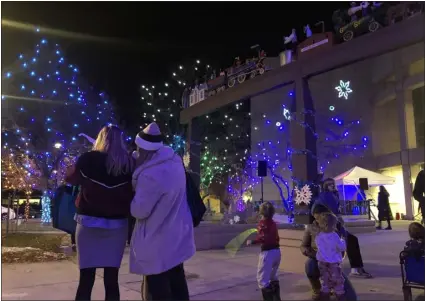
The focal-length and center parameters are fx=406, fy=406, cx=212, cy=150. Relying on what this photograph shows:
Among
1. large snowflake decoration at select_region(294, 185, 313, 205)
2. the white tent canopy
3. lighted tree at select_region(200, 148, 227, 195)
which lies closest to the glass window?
the white tent canopy

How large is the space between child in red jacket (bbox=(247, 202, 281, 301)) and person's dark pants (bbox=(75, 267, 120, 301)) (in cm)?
180

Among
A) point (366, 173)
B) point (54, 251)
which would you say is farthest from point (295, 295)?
point (366, 173)

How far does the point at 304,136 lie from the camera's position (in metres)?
8.62

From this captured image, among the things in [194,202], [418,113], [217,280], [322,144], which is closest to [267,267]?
[217,280]

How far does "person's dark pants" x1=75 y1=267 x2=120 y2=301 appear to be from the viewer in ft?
9.82

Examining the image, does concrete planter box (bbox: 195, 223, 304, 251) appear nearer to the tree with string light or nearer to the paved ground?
the paved ground

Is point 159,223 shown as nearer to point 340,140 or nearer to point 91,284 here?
point 91,284

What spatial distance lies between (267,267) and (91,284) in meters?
2.15

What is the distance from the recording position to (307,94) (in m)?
8.52

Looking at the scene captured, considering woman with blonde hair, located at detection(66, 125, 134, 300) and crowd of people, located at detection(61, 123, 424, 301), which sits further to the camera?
woman with blonde hair, located at detection(66, 125, 134, 300)

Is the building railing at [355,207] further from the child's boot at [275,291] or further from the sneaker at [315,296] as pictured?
the child's boot at [275,291]

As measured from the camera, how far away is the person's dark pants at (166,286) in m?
2.77

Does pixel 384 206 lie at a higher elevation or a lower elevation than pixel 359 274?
higher

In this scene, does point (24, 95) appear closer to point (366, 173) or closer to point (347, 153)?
point (366, 173)
